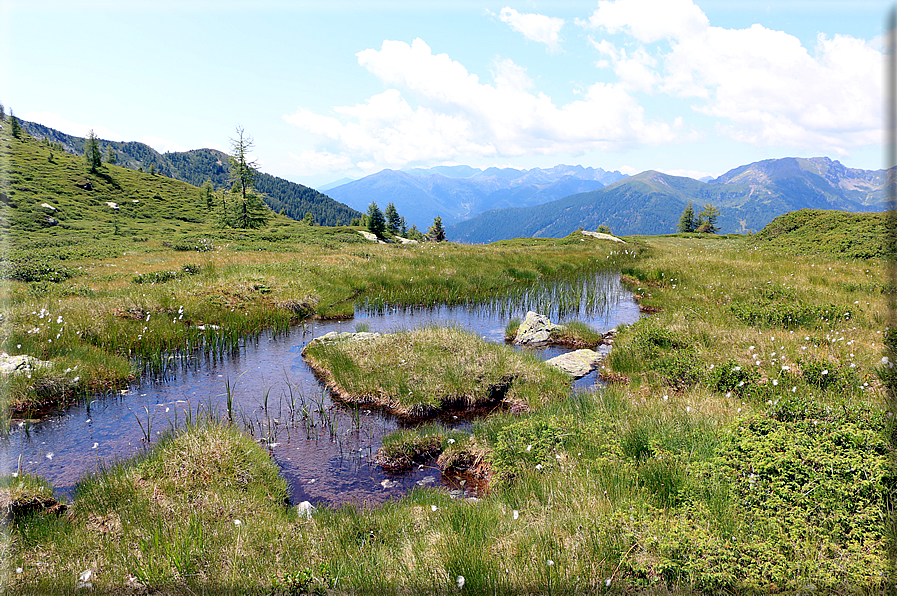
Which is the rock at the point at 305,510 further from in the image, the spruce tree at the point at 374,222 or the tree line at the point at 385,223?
the spruce tree at the point at 374,222

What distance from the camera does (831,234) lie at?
32531mm

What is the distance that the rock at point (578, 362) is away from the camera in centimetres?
1207

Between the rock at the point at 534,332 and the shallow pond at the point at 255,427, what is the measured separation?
106cm

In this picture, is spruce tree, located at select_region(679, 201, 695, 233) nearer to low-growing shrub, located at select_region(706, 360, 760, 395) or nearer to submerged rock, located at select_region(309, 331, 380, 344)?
low-growing shrub, located at select_region(706, 360, 760, 395)

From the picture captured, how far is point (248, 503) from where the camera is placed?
593 centimetres

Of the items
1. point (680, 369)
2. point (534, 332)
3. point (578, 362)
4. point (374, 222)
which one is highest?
point (374, 222)

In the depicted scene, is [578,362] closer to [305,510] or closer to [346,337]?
[346,337]

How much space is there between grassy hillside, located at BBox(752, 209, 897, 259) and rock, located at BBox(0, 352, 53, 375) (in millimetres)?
36053

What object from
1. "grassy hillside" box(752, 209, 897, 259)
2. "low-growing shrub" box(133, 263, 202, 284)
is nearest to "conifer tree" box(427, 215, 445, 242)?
"grassy hillside" box(752, 209, 897, 259)

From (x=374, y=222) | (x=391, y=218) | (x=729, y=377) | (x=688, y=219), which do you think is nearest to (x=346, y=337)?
(x=729, y=377)

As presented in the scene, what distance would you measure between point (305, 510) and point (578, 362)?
902 cm

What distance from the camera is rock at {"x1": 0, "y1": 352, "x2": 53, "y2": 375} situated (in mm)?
9469

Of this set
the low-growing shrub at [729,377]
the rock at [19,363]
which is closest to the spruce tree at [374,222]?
the rock at [19,363]

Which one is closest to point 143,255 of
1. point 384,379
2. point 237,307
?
point 237,307
